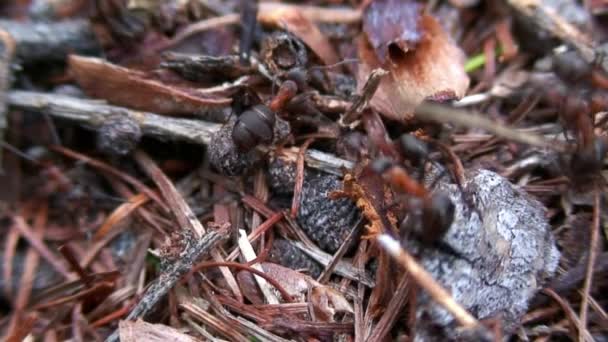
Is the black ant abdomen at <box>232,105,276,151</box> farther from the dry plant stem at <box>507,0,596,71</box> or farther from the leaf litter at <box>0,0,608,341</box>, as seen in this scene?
→ the dry plant stem at <box>507,0,596,71</box>

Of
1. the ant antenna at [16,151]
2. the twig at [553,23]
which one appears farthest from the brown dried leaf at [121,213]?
the twig at [553,23]

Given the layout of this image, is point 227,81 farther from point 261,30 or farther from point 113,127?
point 113,127

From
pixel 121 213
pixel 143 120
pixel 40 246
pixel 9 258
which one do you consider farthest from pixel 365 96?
pixel 9 258

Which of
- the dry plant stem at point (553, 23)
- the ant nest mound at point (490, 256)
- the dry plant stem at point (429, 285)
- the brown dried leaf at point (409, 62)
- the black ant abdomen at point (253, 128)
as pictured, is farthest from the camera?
the dry plant stem at point (553, 23)

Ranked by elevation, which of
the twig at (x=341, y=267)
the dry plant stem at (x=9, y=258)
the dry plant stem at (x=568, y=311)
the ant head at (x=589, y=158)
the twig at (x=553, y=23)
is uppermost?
the twig at (x=553, y=23)

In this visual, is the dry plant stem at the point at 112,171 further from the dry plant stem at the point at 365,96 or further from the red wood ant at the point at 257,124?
the dry plant stem at the point at 365,96

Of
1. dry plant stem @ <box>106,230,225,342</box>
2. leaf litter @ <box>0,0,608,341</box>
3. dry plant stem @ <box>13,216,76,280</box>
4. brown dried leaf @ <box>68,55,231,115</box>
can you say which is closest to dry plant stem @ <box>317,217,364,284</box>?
leaf litter @ <box>0,0,608,341</box>

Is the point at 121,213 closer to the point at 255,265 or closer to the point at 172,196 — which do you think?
the point at 172,196
